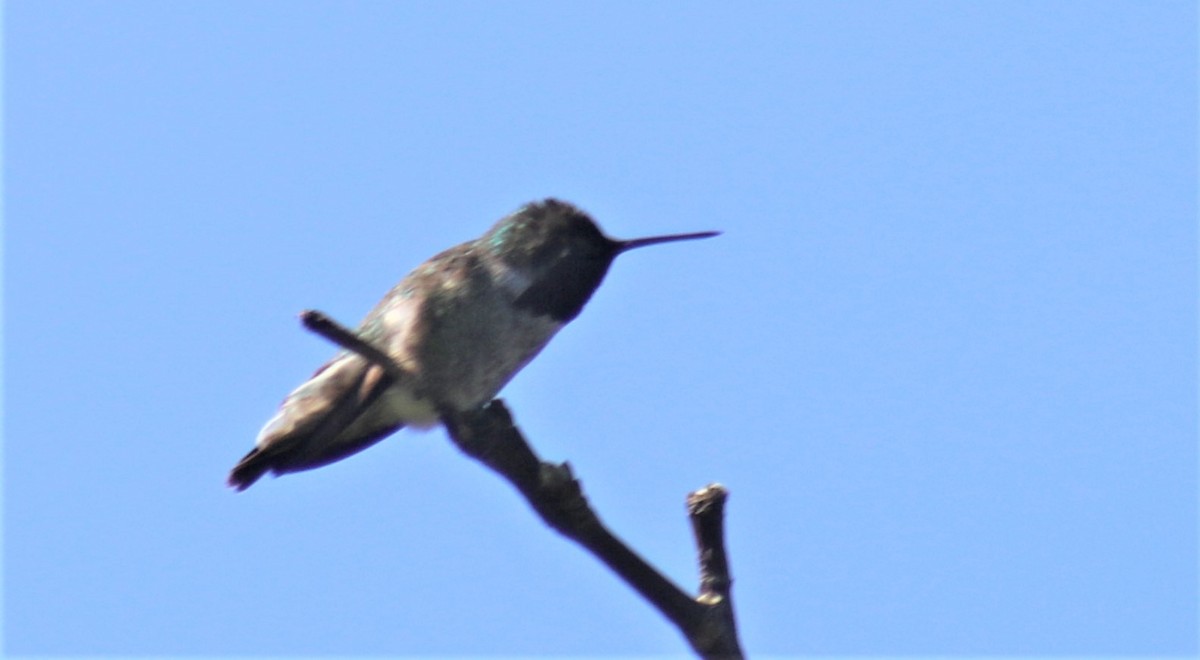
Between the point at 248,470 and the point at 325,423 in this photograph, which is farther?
the point at 248,470

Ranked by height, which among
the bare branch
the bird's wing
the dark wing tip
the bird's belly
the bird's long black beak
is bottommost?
the bare branch

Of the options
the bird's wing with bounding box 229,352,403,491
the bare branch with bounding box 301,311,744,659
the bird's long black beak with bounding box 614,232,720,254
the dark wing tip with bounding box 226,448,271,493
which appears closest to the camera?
the bare branch with bounding box 301,311,744,659

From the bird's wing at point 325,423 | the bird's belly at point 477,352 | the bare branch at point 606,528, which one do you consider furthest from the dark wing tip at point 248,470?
the bare branch at point 606,528

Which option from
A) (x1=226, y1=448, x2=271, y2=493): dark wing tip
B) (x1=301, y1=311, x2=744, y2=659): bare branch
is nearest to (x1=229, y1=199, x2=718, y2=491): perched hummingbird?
(x1=226, y1=448, x2=271, y2=493): dark wing tip

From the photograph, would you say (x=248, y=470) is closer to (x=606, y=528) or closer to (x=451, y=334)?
(x=451, y=334)

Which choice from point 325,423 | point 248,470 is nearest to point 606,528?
point 325,423

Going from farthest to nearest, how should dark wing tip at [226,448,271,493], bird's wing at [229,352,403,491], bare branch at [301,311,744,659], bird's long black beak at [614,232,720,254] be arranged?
bird's long black beak at [614,232,720,254], dark wing tip at [226,448,271,493], bird's wing at [229,352,403,491], bare branch at [301,311,744,659]

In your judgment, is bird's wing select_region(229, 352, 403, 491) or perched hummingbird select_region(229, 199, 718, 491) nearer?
bird's wing select_region(229, 352, 403, 491)

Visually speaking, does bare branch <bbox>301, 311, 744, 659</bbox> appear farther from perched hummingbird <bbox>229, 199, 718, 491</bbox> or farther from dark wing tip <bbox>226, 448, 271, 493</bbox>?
dark wing tip <bbox>226, 448, 271, 493</bbox>

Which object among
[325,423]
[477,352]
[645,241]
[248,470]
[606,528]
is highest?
[645,241]
